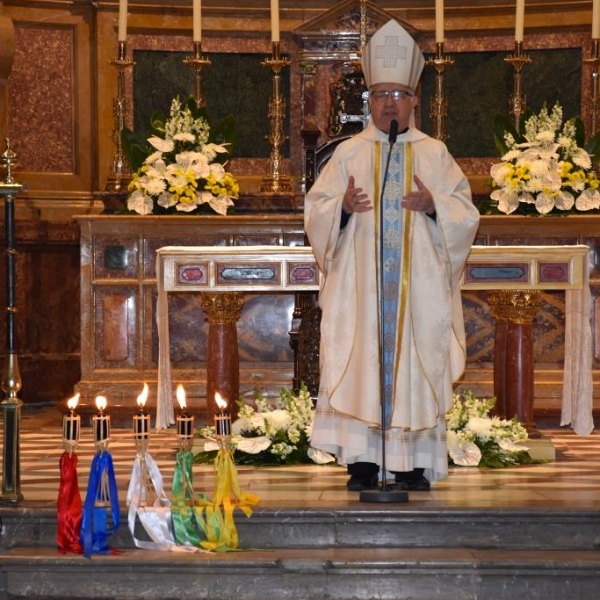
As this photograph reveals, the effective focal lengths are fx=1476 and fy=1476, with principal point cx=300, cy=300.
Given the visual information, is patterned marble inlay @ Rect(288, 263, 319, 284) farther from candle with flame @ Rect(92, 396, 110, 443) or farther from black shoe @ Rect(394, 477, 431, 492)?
candle with flame @ Rect(92, 396, 110, 443)

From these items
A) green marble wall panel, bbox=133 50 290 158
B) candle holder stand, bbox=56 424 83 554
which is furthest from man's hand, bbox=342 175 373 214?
green marble wall panel, bbox=133 50 290 158

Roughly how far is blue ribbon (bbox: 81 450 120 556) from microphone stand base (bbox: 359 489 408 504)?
45.1 inches

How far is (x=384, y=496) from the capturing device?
6684 millimetres

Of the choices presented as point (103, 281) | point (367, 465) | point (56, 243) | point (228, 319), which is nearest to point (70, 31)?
point (56, 243)

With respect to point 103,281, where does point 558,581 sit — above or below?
below

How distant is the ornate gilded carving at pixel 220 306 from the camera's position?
8.88 meters

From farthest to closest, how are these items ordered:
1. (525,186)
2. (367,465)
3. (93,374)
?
(93,374) < (525,186) < (367,465)

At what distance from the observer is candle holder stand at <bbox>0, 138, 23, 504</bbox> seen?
675 cm

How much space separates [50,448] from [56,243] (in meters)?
3.29

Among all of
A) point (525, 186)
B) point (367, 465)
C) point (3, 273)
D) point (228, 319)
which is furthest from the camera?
point (3, 273)

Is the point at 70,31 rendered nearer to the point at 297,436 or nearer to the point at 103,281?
the point at 103,281

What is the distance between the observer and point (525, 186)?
31.9 feet

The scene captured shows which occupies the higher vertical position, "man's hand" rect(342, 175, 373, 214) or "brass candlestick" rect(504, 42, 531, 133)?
"brass candlestick" rect(504, 42, 531, 133)

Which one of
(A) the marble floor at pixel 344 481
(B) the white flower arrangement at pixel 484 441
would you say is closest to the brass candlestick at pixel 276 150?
(A) the marble floor at pixel 344 481
